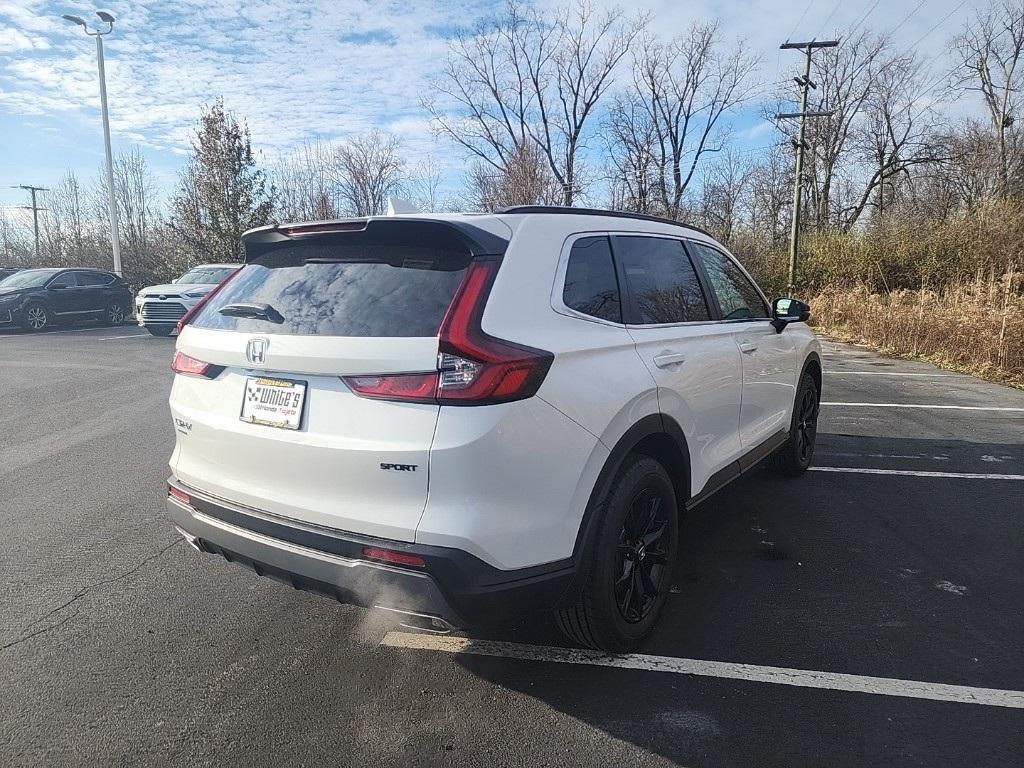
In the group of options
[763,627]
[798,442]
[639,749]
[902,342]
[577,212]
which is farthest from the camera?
[902,342]

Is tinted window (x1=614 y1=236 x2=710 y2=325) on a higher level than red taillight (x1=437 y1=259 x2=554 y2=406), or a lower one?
higher

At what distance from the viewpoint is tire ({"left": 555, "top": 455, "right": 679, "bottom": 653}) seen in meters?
2.54

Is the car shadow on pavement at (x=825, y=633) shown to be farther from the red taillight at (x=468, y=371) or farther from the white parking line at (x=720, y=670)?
the red taillight at (x=468, y=371)

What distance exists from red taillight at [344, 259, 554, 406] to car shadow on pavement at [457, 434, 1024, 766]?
50.5 inches

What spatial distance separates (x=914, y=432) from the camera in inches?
270

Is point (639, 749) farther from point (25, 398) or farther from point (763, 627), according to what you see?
point (25, 398)

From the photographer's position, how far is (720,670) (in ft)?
8.95

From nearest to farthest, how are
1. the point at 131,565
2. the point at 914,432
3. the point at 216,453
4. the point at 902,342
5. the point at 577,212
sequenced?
1. the point at 216,453
2. the point at 577,212
3. the point at 131,565
4. the point at 914,432
5. the point at 902,342

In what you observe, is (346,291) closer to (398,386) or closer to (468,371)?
(398,386)

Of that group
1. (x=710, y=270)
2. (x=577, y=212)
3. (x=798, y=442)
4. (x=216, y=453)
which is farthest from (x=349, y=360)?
(x=798, y=442)

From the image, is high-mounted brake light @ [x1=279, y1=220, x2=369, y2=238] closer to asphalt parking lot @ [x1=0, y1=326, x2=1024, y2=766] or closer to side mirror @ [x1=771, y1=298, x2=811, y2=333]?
asphalt parking lot @ [x1=0, y1=326, x2=1024, y2=766]

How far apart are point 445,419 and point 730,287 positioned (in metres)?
2.67

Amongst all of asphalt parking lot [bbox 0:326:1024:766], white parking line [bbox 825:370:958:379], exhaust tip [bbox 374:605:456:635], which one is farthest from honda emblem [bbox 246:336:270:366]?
white parking line [bbox 825:370:958:379]

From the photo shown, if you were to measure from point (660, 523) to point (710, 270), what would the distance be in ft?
5.49
